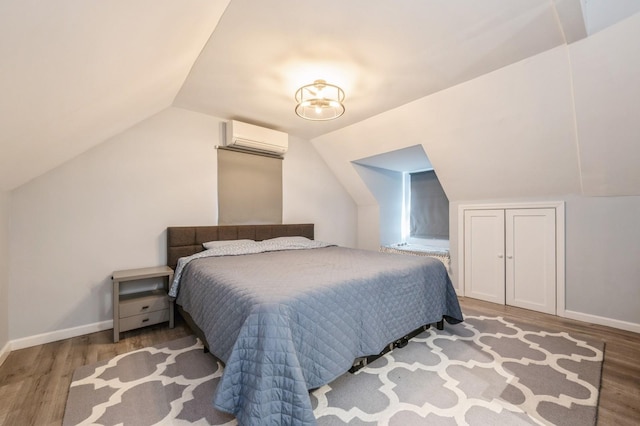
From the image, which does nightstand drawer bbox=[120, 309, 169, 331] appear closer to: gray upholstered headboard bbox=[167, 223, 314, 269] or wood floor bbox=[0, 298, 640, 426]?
wood floor bbox=[0, 298, 640, 426]

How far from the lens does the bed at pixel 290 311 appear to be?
132 cm

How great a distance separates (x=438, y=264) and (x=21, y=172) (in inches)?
141

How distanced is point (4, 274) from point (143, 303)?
3.36 feet

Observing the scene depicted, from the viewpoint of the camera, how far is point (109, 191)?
2.74 meters

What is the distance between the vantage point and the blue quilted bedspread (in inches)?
51.7

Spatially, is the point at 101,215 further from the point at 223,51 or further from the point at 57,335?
the point at 223,51

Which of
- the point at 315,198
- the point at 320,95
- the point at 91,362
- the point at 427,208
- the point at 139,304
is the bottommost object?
the point at 91,362

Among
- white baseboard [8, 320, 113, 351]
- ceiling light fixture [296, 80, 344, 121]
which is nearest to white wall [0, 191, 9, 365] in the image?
white baseboard [8, 320, 113, 351]

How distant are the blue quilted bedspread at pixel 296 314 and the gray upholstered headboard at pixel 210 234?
0.51 meters

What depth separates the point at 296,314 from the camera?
4.92ft

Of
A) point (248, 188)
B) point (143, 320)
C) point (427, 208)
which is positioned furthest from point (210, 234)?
point (427, 208)

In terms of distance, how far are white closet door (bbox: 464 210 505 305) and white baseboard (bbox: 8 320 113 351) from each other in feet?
14.4

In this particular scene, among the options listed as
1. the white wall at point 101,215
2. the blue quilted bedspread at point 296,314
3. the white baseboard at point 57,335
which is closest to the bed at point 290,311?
the blue quilted bedspread at point 296,314

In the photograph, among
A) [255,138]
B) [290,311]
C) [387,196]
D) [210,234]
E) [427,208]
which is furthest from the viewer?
[387,196]
